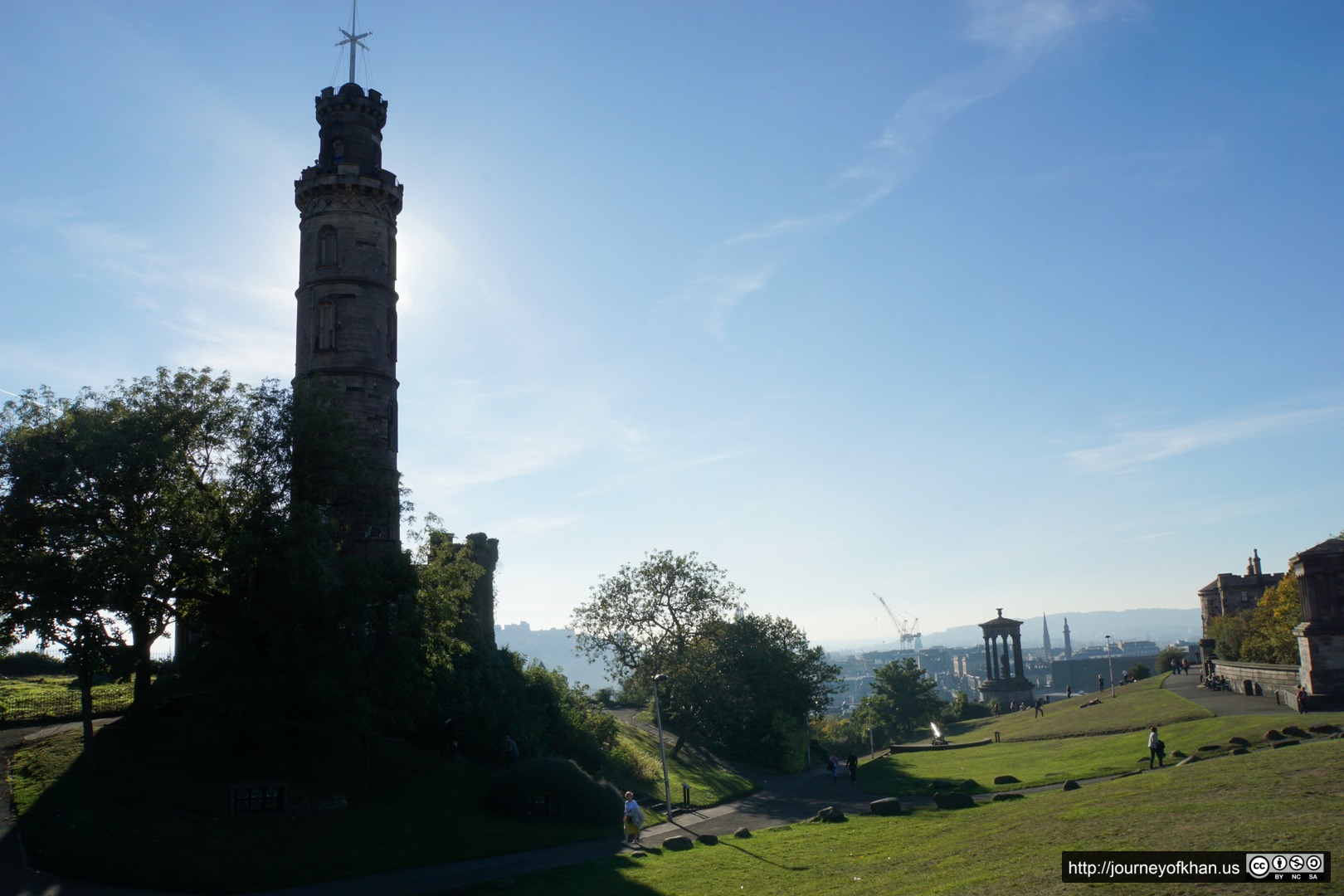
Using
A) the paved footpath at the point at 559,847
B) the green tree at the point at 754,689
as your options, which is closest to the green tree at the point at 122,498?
the paved footpath at the point at 559,847

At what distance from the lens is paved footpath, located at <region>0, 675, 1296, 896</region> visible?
21406 mm

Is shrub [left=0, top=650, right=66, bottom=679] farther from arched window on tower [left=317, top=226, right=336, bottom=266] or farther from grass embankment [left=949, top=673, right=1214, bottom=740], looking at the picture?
grass embankment [left=949, top=673, right=1214, bottom=740]

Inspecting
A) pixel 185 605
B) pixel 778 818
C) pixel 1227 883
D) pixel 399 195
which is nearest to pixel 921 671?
pixel 778 818

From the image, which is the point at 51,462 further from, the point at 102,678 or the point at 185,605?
the point at 102,678

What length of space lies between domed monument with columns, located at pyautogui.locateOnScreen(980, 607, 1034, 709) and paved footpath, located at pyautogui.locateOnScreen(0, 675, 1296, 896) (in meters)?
50.6

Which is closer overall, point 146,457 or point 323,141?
point 146,457

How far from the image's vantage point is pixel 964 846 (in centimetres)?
1969

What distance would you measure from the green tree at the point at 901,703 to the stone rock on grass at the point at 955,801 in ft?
189

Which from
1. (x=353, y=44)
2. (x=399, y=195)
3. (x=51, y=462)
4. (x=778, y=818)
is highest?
(x=353, y=44)

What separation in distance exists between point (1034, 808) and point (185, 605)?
85.8ft

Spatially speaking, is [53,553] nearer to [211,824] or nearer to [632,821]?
[211,824]

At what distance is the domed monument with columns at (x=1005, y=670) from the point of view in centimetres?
9619

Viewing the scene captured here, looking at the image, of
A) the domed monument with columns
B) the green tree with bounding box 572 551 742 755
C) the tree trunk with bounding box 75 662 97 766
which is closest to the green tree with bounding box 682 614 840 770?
the green tree with bounding box 572 551 742 755

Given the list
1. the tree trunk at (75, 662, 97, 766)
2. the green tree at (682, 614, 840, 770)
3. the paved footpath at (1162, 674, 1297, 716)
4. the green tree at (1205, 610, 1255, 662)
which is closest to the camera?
the tree trunk at (75, 662, 97, 766)
